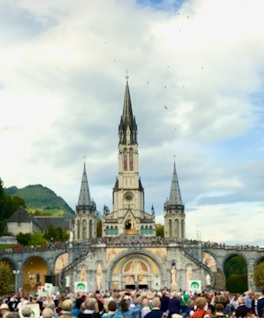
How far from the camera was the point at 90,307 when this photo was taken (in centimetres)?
1521

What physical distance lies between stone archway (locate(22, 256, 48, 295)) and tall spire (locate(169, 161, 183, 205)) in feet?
Result: 95.8

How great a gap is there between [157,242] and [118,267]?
5.17 meters

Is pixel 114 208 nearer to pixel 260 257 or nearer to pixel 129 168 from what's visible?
pixel 129 168

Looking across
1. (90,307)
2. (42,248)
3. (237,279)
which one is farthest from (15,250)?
(90,307)

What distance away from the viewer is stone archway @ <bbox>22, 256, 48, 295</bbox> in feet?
254

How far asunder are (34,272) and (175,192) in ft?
102

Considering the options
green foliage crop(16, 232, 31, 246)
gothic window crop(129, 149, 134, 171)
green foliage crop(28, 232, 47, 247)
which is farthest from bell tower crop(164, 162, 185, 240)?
green foliage crop(16, 232, 31, 246)

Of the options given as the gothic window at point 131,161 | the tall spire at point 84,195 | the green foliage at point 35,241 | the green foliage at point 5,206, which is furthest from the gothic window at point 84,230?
the gothic window at point 131,161

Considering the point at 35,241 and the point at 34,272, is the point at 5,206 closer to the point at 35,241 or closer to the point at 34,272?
the point at 35,241

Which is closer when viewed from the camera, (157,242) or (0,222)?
(157,242)

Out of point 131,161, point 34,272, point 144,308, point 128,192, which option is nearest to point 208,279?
point 34,272

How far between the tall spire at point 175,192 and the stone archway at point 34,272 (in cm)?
2919

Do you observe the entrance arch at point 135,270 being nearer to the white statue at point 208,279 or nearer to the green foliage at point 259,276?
the white statue at point 208,279

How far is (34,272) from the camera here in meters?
78.6
